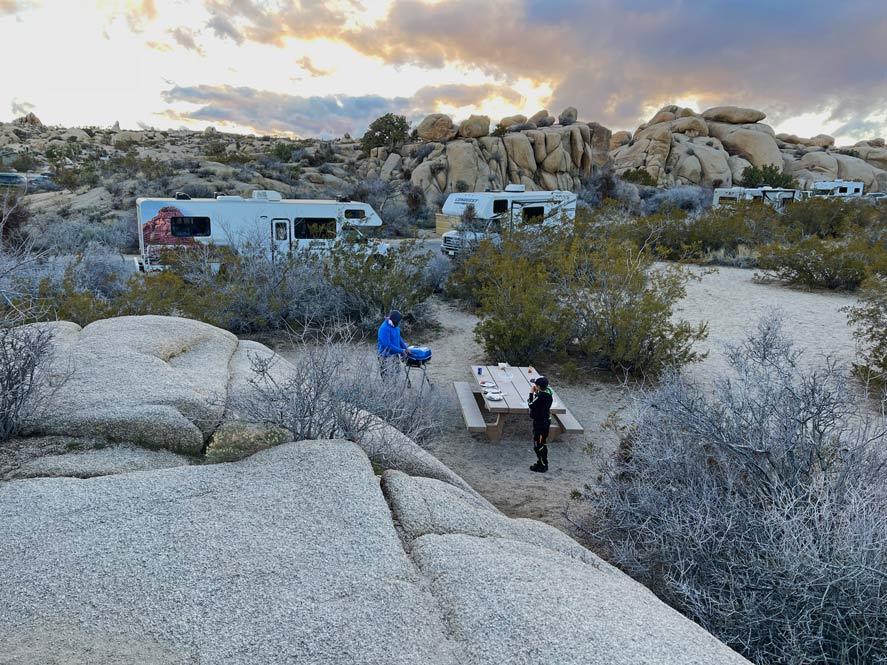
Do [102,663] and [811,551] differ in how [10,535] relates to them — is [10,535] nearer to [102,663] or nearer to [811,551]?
A: [102,663]

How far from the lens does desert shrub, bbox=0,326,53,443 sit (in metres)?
4.23

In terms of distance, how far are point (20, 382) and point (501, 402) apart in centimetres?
455

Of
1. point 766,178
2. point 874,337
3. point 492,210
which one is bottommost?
point 874,337

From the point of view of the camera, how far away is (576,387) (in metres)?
8.81

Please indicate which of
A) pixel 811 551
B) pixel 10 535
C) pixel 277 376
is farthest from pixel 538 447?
pixel 10 535

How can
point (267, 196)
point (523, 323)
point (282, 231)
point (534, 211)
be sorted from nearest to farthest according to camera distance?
point (523, 323) → point (282, 231) → point (267, 196) → point (534, 211)

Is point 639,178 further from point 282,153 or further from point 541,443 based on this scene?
point 541,443

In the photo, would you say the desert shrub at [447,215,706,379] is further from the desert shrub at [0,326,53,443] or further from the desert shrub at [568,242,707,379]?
the desert shrub at [0,326,53,443]

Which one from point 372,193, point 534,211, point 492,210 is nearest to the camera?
point 492,210

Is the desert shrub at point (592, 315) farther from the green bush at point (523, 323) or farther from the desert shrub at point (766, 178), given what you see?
the desert shrub at point (766, 178)

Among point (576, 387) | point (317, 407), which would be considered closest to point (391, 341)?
point (576, 387)

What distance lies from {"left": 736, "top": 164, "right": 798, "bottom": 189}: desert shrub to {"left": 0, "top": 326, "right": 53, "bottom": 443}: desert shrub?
49605mm

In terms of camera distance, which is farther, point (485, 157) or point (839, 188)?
point (485, 157)

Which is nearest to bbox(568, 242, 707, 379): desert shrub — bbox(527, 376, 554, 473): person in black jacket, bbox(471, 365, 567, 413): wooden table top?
bbox(471, 365, 567, 413): wooden table top
